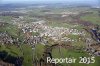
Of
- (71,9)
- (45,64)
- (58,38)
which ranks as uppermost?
(71,9)

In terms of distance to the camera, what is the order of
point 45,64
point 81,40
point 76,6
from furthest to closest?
point 76,6, point 81,40, point 45,64

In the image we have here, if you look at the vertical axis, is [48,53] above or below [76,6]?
below

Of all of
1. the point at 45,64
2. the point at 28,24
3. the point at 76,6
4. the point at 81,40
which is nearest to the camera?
the point at 45,64

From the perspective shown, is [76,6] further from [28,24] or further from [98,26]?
[28,24]

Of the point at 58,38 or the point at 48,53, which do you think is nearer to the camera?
the point at 48,53

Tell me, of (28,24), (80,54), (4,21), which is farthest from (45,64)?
(4,21)

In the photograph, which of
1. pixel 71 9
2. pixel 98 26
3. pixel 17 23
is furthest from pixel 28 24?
pixel 98 26
